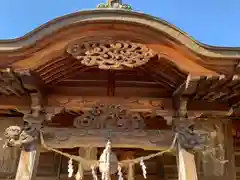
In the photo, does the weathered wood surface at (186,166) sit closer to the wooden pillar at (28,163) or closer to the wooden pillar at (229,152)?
the wooden pillar at (229,152)

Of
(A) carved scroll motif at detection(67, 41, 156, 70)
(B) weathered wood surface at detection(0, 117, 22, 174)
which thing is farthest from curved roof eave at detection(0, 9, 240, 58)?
(B) weathered wood surface at detection(0, 117, 22, 174)

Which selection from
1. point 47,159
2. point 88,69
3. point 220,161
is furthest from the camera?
point 47,159

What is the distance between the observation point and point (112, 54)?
449 centimetres

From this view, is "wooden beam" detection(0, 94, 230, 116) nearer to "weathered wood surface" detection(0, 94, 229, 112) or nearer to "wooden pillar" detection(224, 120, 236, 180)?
"weathered wood surface" detection(0, 94, 229, 112)

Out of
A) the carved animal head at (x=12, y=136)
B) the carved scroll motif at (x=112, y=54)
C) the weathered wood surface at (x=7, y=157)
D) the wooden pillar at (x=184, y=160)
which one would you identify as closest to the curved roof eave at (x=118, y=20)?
the carved scroll motif at (x=112, y=54)

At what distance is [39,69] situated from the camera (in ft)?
14.7

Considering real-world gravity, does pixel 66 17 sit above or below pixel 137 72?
above

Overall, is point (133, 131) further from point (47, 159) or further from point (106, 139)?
point (47, 159)

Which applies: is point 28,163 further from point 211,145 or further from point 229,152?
point 229,152

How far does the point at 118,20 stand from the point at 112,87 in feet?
3.13

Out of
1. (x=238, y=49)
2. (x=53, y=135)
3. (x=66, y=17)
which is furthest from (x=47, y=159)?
(x=238, y=49)

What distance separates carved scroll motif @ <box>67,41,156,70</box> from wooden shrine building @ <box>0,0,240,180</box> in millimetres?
11

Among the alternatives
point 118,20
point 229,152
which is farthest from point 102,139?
point 229,152

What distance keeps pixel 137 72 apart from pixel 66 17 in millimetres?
1116
